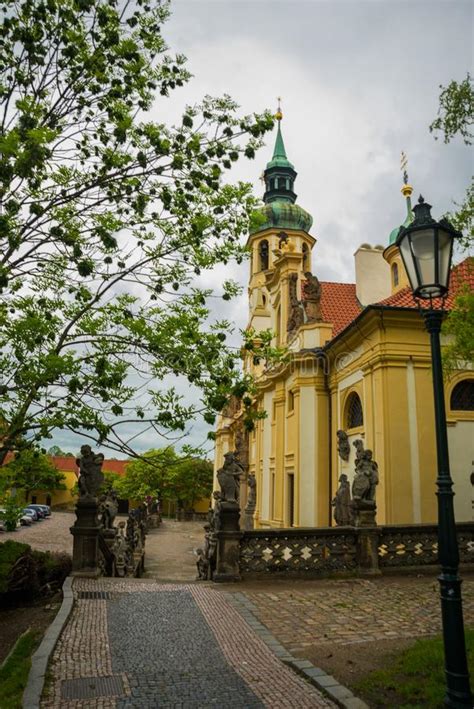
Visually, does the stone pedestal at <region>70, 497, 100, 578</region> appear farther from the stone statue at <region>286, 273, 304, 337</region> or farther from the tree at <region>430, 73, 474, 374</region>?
the stone statue at <region>286, 273, 304, 337</region>

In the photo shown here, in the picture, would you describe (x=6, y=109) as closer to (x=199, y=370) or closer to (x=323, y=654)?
(x=199, y=370)

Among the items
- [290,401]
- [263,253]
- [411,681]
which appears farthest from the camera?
[263,253]

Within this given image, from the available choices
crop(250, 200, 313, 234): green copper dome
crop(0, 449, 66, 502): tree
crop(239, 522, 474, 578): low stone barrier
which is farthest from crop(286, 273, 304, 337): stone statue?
crop(0, 449, 66, 502): tree

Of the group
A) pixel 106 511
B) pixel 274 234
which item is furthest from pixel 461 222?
pixel 274 234

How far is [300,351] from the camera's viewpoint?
73.4 ft

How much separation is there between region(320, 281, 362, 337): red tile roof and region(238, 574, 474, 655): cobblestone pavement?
14738 mm

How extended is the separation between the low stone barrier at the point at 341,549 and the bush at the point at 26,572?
4040 mm

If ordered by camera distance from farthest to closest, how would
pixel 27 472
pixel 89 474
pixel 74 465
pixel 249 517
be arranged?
pixel 74 465 → pixel 249 517 → pixel 89 474 → pixel 27 472

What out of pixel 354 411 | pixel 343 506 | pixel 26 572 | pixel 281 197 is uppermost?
pixel 281 197

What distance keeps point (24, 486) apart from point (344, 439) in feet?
43.9

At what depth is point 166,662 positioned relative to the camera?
590 centimetres

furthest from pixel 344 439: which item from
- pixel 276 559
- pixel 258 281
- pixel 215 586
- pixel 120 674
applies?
pixel 258 281

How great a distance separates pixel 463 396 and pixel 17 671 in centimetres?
1432

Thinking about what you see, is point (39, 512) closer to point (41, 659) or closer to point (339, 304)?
point (339, 304)
